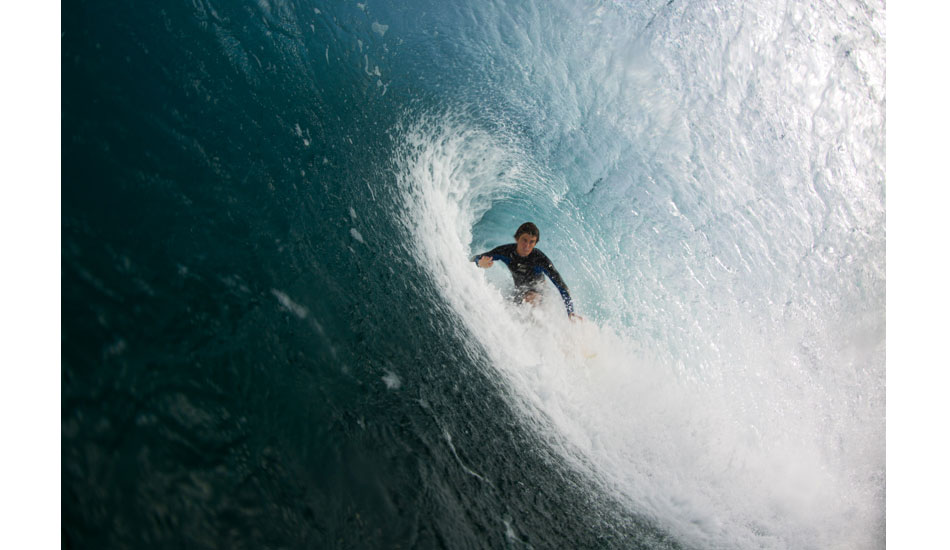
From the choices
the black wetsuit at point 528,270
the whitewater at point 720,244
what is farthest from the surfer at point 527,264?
the whitewater at point 720,244

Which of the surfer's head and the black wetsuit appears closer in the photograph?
Answer: the surfer's head

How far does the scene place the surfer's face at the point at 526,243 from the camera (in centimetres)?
Result: 246

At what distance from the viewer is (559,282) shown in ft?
8.45

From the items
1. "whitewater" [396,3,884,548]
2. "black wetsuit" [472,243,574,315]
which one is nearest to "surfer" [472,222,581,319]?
"black wetsuit" [472,243,574,315]

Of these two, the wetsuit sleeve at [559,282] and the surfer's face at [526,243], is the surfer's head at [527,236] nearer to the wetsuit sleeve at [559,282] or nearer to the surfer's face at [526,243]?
the surfer's face at [526,243]

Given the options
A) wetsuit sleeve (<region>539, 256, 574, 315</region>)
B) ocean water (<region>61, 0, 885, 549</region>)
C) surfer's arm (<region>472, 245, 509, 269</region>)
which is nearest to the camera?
ocean water (<region>61, 0, 885, 549</region>)

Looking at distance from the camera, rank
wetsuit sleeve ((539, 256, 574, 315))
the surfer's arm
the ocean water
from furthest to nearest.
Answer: wetsuit sleeve ((539, 256, 574, 315)) → the surfer's arm → the ocean water

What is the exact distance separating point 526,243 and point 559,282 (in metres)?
0.29

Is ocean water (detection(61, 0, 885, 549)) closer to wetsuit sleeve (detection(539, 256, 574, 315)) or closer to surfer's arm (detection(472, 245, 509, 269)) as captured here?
surfer's arm (detection(472, 245, 509, 269))

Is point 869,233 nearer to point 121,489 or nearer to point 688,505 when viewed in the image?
point 688,505

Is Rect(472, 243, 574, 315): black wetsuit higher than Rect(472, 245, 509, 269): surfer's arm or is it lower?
higher

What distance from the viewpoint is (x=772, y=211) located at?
2.84 meters

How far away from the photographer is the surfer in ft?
8.10

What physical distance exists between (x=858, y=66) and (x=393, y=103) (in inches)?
98.2
